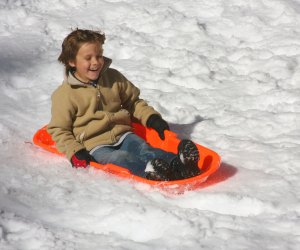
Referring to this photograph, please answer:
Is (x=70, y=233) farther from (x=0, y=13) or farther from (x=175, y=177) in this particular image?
(x=0, y=13)

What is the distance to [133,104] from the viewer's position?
12.9 ft

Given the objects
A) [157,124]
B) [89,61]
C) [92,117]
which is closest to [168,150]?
[157,124]

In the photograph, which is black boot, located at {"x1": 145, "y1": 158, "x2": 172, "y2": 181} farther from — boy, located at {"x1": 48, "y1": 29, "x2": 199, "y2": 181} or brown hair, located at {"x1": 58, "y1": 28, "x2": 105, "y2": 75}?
brown hair, located at {"x1": 58, "y1": 28, "x2": 105, "y2": 75}

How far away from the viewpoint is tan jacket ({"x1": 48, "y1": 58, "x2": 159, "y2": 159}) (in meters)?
3.54

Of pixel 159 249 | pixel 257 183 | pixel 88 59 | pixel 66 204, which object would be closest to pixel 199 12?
pixel 88 59

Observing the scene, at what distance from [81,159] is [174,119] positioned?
1.16 meters

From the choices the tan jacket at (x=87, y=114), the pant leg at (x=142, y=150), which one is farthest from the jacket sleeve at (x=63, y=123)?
the pant leg at (x=142, y=150)

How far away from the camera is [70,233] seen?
9.01ft

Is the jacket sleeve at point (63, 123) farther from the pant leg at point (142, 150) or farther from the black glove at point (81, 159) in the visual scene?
the pant leg at point (142, 150)

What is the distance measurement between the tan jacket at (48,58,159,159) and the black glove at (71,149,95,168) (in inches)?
1.3

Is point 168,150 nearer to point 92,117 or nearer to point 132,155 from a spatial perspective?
point 132,155

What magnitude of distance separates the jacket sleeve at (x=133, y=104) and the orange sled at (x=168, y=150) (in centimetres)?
12

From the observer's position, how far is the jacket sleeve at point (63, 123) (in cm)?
350

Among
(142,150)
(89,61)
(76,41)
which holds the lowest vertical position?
(142,150)
